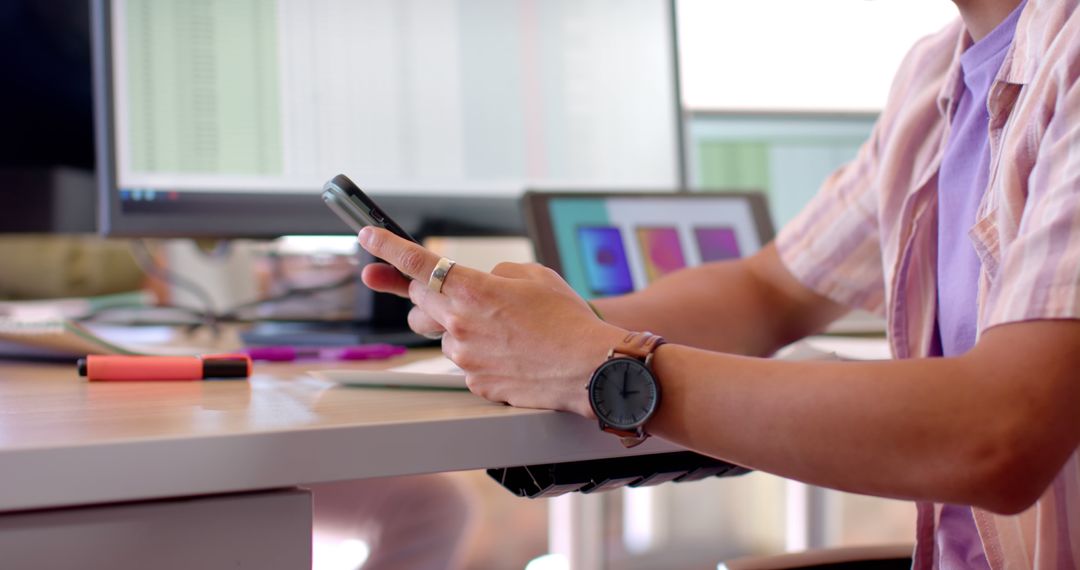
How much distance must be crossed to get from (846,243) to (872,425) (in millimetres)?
423

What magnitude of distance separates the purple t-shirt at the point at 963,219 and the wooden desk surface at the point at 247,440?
0.95 feet

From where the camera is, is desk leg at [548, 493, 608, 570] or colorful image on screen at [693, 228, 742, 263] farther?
desk leg at [548, 493, 608, 570]

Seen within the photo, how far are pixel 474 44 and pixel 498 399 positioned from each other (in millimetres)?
647

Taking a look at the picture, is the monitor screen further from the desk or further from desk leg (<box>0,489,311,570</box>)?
desk leg (<box>0,489,311,570</box>)

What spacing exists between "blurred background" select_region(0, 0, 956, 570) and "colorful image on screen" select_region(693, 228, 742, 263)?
0.10 metres

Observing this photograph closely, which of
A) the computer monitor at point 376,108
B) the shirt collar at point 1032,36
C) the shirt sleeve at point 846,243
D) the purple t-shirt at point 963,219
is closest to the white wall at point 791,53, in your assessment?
the computer monitor at point 376,108

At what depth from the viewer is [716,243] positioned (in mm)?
1146

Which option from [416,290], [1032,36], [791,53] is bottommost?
[416,290]

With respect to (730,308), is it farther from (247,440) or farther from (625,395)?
(247,440)

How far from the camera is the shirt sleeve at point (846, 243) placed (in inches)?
34.2

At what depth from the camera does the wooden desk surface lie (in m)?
0.42

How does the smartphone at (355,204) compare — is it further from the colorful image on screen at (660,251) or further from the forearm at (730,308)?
the colorful image on screen at (660,251)

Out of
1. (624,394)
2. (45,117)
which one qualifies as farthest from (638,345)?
(45,117)

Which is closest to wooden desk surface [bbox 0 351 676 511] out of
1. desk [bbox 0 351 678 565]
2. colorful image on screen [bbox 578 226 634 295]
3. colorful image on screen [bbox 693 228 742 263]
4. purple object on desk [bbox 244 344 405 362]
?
desk [bbox 0 351 678 565]
